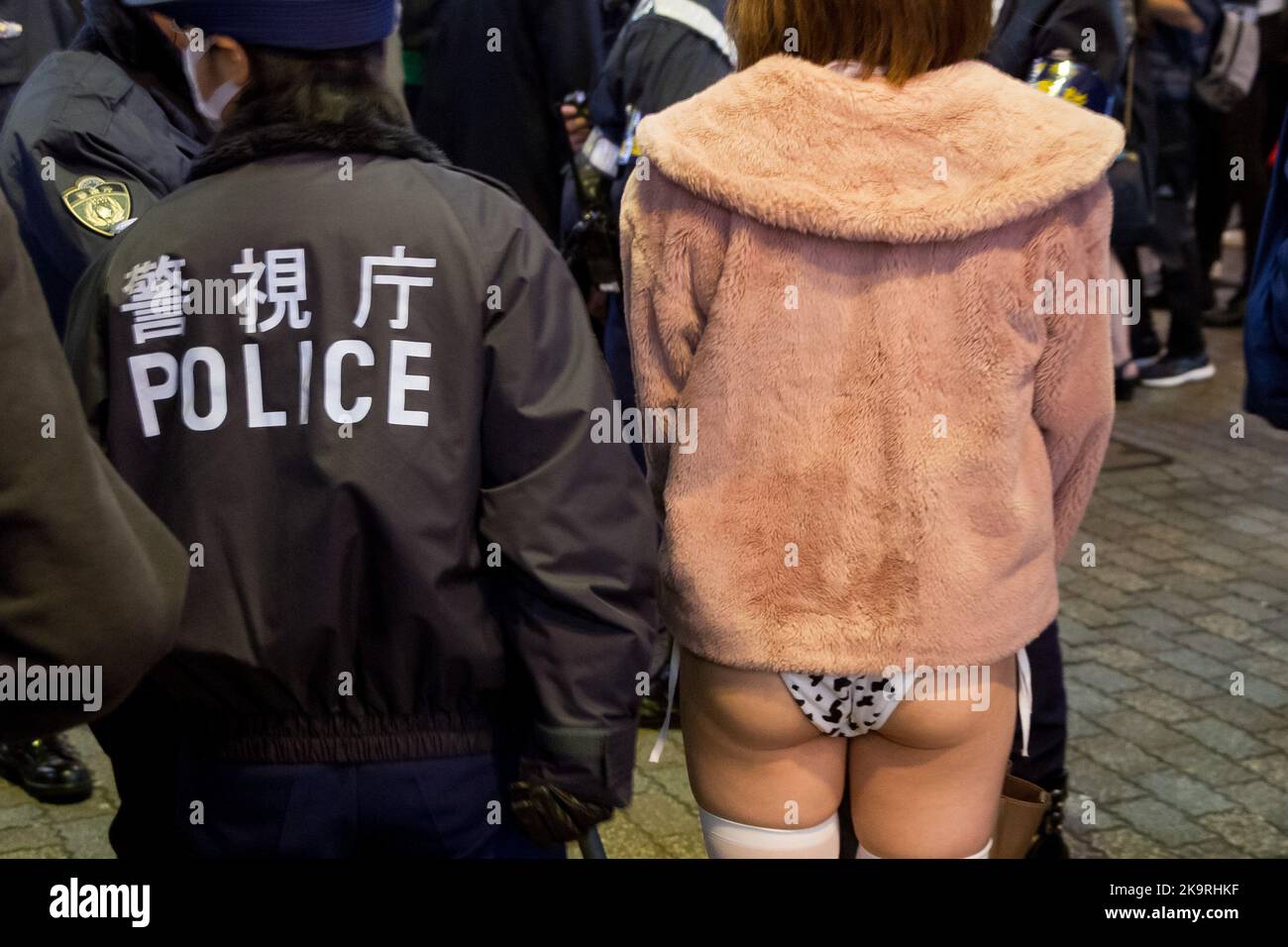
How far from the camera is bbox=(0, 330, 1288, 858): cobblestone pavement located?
3693mm

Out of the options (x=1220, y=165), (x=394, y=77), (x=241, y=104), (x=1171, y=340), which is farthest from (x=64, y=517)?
(x=1220, y=165)

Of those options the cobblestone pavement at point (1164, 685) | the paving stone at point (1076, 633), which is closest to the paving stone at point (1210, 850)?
the cobblestone pavement at point (1164, 685)

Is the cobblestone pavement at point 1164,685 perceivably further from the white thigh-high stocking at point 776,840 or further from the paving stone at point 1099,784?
the white thigh-high stocking at point 776,840

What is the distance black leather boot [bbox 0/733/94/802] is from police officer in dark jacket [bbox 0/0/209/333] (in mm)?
1445

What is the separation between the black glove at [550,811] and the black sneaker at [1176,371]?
6412 millimetres

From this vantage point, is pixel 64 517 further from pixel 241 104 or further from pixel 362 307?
pixel 241 104

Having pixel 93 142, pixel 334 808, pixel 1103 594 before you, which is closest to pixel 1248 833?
pixel 1103 594

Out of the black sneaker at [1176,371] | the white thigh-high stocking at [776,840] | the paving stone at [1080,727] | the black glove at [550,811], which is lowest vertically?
the black sneaker at [1176,371]

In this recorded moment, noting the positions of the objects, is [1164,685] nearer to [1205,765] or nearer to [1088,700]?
[1088,700]

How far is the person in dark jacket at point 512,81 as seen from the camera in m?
4.80

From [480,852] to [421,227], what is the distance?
35.5 inches

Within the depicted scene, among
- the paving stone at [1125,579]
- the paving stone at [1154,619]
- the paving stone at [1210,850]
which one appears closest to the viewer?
the paving stone at [1210,850]

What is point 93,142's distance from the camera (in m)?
2.85
